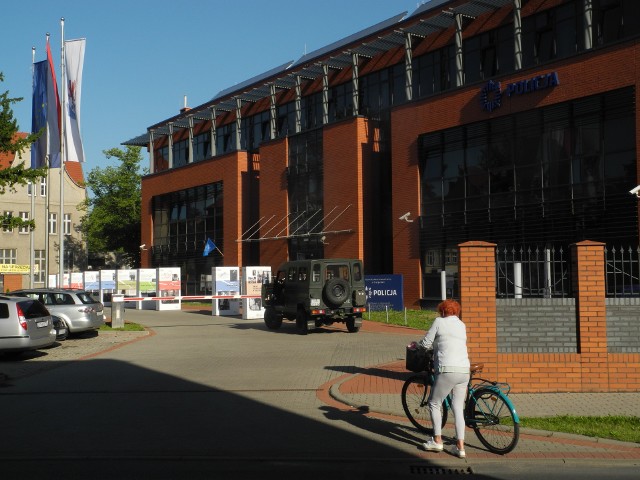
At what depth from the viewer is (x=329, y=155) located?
38.0 metres

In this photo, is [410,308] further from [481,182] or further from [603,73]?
[603,73]

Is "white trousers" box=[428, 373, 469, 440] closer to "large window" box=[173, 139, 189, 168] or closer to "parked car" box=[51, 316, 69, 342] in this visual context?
"parked car" box=[51, 316, 69, 342]

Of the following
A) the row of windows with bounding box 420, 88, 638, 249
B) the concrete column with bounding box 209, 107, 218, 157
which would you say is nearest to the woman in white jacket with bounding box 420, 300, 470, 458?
the row of windows with bounding box 420, 88, 638, 249

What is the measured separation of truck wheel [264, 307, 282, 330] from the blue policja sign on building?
552cm

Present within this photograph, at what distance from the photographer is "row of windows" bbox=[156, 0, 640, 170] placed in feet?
90.0

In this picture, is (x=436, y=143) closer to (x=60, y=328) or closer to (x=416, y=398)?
(x=60, y=328)

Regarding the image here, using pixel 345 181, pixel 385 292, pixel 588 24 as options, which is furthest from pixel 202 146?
pixel 588 24

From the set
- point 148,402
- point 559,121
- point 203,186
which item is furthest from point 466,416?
point 203,186

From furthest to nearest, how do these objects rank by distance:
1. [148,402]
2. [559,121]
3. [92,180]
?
[92,180] < [559,121] < [148,402]

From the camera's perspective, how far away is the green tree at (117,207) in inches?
2677

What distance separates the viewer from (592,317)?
11602mm

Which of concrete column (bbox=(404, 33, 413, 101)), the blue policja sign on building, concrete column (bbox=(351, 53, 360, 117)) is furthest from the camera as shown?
concrete column (bbox=(351, 53, 360, 117))

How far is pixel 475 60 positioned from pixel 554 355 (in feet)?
77.5

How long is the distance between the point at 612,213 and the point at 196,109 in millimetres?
32856
